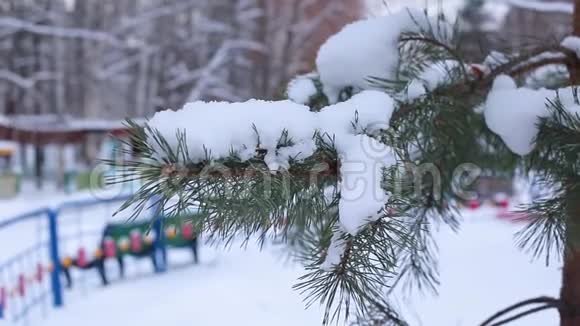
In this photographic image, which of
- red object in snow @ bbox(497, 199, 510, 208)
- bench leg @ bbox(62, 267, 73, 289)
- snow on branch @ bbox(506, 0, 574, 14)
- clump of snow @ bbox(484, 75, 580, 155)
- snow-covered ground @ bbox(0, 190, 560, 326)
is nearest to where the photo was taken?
clump of snow @ bbox(484, 75, 580, 155)

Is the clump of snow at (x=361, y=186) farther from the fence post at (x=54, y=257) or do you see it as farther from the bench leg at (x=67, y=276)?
the bench leg at (x=67, y=276)

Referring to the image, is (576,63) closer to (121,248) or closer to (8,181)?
(121,248)

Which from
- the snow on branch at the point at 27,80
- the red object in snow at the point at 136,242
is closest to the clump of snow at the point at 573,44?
the red object in snow at the point at 136,242

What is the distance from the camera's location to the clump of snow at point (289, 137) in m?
0.64

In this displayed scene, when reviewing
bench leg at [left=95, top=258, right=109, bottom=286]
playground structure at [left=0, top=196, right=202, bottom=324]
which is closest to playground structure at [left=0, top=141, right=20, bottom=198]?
playground structure at [left=0, top=196, right=202, bottom=324]

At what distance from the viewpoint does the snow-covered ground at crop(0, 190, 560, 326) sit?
90.2 inches

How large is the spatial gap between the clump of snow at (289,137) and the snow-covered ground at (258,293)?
3.27 feet

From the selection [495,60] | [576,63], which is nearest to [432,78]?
[495,60]

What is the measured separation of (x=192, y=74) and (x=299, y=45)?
3146 millimetres

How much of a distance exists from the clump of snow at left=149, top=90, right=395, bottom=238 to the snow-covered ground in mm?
997

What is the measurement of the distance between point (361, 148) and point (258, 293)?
2603mm

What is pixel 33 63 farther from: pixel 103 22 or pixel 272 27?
pixel 272 27

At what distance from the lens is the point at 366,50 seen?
101 centimetres

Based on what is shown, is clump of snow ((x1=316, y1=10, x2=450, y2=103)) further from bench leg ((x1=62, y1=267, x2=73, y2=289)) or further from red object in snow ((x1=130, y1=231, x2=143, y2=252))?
red object in snow ((x1=130, y1=231, x2=143, y2=252))
